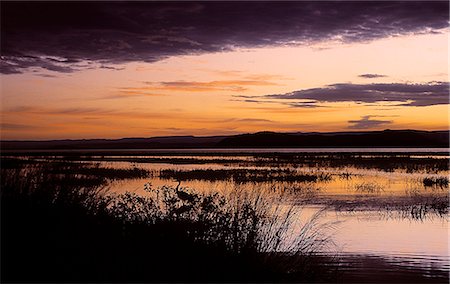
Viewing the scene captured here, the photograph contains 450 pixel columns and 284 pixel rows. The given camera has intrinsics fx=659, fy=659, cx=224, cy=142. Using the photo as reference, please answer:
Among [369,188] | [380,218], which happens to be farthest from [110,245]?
[369,188]

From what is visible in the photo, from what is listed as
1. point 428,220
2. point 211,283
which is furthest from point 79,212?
point 428,220

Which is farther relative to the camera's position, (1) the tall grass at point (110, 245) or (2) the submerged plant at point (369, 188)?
(2) the submerged plant at point (369, 188)

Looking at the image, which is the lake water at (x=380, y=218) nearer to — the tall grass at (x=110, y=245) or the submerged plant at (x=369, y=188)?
the submerged plant at (x=369, y=188)

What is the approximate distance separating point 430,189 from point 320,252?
18102 mm

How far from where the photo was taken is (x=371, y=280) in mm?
12312

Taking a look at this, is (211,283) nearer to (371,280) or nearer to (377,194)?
(371,280)

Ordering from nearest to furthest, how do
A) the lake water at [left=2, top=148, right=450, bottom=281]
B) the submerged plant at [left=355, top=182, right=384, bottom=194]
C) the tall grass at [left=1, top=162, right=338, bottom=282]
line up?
the tall grass at [left=1, top=162, right=338, bottom=282] → the lake water at [left=2, top=148, right=450, bottom=281] → the submerged plant at [left=355, top=182, right=384, bottom=194]

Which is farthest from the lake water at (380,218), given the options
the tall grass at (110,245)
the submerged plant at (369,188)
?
the tall grass at (110,245)

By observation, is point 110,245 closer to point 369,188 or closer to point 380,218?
point 380,218

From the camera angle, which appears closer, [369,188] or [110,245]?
[110,245]

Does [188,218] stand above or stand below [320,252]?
above

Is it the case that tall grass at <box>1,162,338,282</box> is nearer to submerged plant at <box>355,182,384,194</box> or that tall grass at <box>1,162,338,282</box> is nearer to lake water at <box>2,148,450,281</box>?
lake water at <box>2,148,450,281</box>

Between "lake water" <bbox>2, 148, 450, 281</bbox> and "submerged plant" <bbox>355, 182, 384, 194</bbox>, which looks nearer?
"lake water" <bbox>2, 148, 450, 281</bbox>

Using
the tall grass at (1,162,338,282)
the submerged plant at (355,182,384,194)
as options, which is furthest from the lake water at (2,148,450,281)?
the tall grass at (1,162,338,282)
